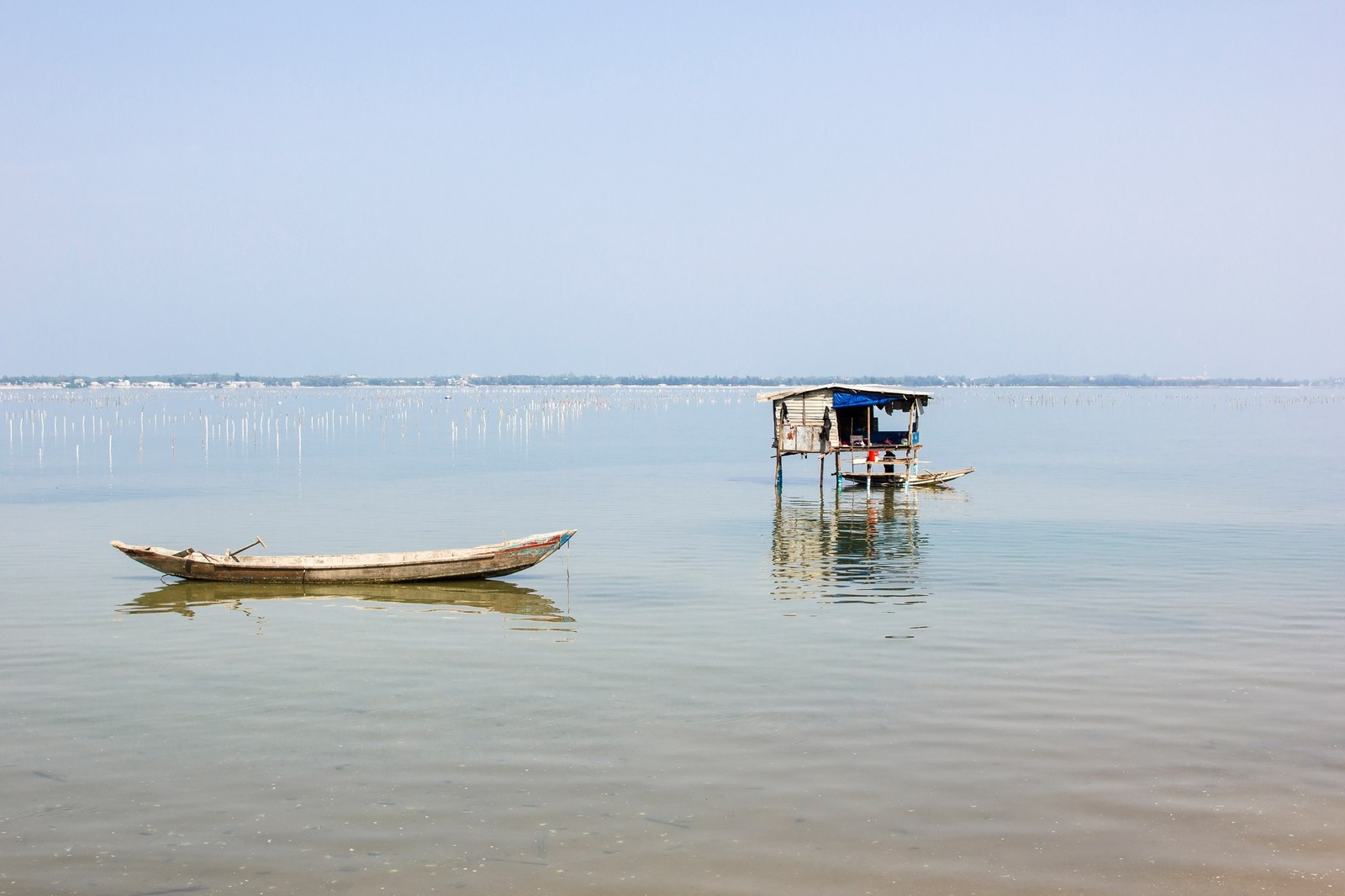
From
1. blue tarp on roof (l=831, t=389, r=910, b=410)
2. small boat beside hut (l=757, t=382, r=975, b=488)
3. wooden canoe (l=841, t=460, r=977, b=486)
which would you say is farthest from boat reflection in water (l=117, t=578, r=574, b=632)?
wooden canoe (l=841, t=460, r=977, b=486)

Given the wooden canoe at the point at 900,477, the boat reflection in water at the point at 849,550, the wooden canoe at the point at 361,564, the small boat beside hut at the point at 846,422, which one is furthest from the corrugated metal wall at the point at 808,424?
the wooden canoe at the point at 361,564

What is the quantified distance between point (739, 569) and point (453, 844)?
16531 mm

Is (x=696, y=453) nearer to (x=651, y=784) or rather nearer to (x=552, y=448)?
(x=552, y=448)

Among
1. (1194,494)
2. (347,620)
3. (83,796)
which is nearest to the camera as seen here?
(83,796)

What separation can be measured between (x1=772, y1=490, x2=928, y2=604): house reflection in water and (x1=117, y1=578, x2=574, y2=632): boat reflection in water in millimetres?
4986

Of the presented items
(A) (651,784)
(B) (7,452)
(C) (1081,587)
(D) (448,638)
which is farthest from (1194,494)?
(B) (7,452)

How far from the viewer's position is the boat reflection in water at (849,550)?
78.1 ft

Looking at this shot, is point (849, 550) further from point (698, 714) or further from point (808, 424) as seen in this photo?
point (698, 714)

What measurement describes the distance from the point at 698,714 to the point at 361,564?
11.2 meters

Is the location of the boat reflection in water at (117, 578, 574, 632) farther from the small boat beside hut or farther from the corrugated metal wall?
the small boat beside hut

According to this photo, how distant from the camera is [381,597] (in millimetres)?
23328

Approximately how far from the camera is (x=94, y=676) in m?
17.0

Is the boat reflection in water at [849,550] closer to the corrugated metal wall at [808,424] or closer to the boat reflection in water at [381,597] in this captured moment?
the corrugated metal wall at [808,424]

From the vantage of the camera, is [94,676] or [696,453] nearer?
[94,676]
